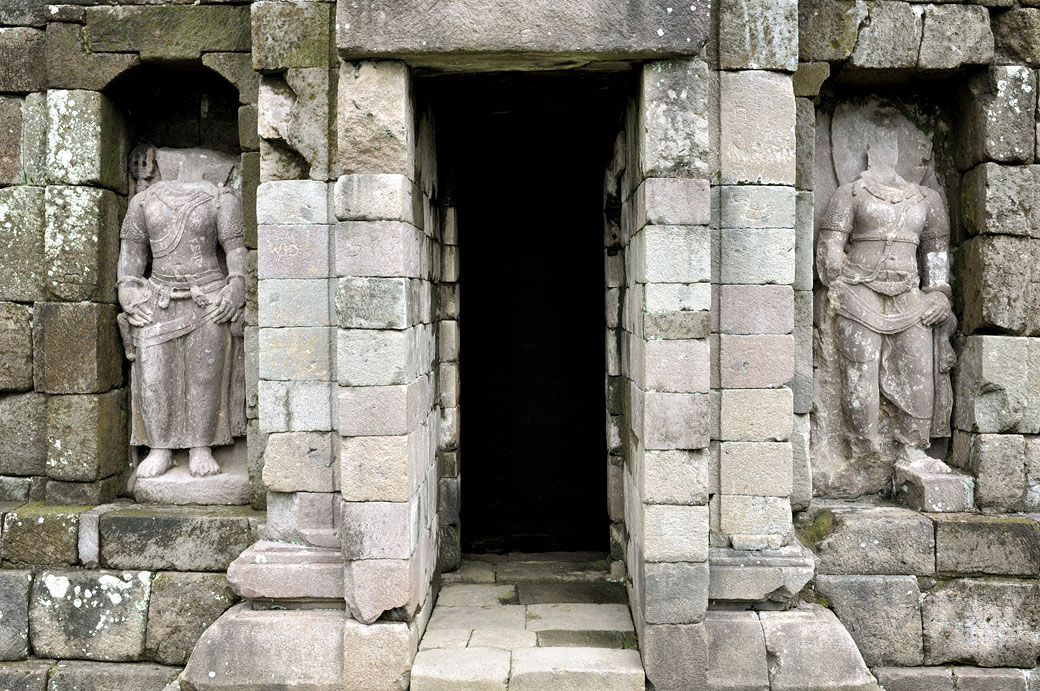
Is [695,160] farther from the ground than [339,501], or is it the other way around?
[695,160]

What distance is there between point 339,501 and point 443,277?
5.54 feet

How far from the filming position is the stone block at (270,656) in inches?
158

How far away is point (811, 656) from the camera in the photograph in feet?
13.3

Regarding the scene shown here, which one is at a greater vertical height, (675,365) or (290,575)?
(675,365)

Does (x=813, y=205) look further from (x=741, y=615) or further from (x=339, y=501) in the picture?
(x=339, y=501)

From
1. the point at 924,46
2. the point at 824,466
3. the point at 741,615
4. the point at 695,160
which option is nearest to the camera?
the point at 695,160

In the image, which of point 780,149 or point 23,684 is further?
point 23,684

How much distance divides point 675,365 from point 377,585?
5.87 feet

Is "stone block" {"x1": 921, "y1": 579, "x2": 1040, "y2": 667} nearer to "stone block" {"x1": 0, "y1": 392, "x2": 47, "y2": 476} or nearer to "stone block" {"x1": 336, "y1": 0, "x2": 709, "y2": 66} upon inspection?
"stone block" {"x1": 336, "y1": 0, "x2": 709, "y2": 66}

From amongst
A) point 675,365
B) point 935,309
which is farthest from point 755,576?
point 935,309

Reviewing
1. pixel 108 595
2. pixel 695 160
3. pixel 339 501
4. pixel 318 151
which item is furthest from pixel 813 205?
pixel 108 595

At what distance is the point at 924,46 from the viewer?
4.80m

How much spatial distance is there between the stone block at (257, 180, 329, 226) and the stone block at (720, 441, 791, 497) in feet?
8.05

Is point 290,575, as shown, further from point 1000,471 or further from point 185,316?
point 1000,471
